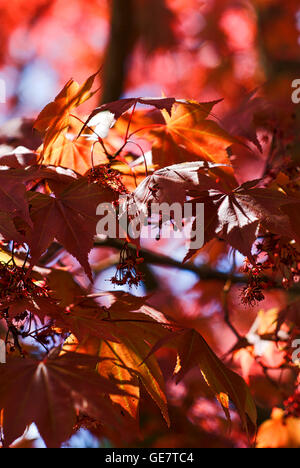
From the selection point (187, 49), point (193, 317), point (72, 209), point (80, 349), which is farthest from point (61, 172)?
point (187, 49)

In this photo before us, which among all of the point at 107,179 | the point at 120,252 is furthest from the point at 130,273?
the point at 107,179

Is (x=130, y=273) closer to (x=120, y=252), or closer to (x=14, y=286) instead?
(x=120, y=252)

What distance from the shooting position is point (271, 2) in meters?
4.09

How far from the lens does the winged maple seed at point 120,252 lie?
807 mm

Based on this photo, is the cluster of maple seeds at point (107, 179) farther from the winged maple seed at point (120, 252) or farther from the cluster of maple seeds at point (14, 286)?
the cluster of maple seeds at point (14, 286)

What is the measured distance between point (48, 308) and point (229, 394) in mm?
403

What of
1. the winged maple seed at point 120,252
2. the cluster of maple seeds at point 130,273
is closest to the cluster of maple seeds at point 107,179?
the winged maple seed at point 120,252

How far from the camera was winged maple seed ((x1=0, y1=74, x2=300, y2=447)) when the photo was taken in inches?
31.8

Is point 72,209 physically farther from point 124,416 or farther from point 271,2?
point 271,2

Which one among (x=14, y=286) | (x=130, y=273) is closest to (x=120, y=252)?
(x=130, y=273)

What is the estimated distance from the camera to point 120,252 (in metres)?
1.01

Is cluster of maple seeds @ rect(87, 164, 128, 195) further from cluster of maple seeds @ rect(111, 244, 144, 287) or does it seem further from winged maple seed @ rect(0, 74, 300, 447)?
cluster of maple seeds @ rect(111, 244, 144, 287)

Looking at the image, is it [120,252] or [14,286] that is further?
[120,252]

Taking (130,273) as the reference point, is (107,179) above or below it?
above
